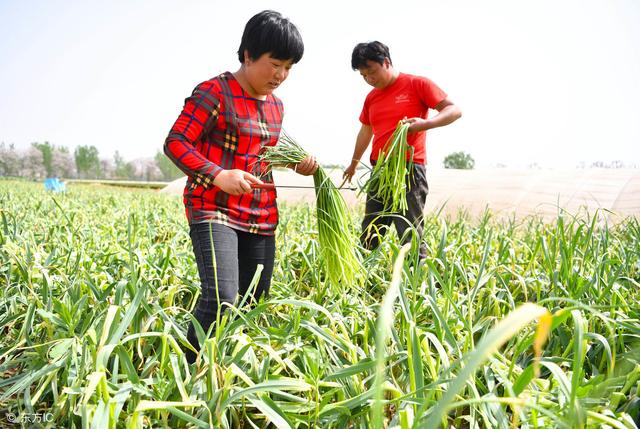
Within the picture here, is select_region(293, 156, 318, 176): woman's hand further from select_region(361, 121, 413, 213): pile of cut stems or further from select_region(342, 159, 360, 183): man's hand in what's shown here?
select_region(342, 159, 360, 183): man's hand

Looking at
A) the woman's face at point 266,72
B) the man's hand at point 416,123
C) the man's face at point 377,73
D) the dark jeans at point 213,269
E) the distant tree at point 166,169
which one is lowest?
the dark jeans at point 213,269

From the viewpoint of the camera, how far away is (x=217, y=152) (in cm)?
144

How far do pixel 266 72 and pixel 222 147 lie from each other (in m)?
0.26

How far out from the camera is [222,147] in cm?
145

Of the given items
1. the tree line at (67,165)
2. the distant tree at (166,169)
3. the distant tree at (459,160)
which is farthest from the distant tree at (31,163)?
the distant tree at (459,160)

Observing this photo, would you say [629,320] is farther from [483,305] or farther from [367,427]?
[367,427]

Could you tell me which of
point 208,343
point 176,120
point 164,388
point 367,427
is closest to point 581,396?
point 367,427

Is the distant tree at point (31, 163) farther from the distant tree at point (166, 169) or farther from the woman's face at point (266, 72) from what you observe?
the woman's face at point (266, 72)

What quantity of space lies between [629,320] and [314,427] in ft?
3.37

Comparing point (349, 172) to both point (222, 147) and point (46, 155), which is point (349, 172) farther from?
point (46, 155)

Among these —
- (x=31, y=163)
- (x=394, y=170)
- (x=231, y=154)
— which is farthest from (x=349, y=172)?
(x=31, y=163)

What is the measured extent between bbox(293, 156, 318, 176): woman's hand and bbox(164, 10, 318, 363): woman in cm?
12

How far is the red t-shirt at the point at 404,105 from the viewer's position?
2.32 m

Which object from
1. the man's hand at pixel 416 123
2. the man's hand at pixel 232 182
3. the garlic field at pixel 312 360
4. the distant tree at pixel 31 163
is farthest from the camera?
the distant tree at pixel 31 163
